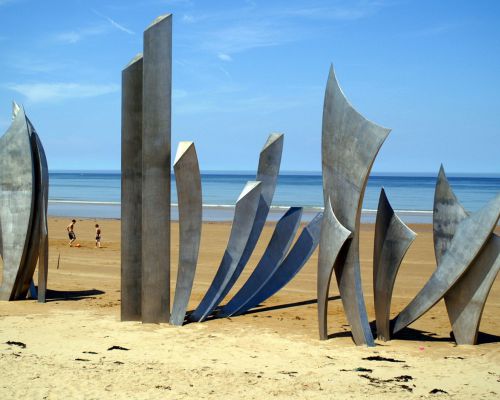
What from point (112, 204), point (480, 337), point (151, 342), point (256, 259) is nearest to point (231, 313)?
point (151, 342)

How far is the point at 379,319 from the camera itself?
33.6ft

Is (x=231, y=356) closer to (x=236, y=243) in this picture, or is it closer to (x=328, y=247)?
(x=328, y=247)

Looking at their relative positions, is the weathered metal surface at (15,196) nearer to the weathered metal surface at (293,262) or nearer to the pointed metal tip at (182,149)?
the pointed metal tip at (182,149)

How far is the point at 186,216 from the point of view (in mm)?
11031

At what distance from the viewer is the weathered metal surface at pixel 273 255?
12500 mm

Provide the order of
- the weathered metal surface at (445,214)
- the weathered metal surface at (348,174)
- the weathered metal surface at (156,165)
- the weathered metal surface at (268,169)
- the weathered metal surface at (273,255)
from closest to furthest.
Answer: the weathered metal surface at (348,174) → the weathered metal surface at (445,214) → the weathered metal surface at (156,165) → the weathered metal surface at (268,169) → the weathered metal surface at (273,255)

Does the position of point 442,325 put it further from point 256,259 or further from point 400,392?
point 256,259

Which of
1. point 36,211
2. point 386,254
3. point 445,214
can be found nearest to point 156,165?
point 36,211

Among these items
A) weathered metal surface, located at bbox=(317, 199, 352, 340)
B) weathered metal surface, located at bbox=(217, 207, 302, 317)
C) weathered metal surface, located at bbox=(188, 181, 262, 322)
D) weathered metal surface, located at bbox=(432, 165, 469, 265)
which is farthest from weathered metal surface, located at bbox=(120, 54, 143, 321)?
weathered metal surface, located at bbox=(432, 165, 469, 265)

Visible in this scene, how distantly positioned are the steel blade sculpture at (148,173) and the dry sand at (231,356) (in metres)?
0.50

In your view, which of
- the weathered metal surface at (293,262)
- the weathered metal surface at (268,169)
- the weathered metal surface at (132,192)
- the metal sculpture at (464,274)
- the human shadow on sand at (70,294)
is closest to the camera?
the metal sculpture at (464,274)

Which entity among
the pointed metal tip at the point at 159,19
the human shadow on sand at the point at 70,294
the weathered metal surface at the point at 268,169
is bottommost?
the human shadow on sand at the point at 70,294

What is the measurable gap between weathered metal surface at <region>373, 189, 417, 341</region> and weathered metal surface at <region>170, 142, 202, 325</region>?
288 centimetres

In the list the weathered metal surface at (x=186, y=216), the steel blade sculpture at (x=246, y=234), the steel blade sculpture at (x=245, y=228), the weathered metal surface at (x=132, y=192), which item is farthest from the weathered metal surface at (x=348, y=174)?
the weathered metal surface at (x=132, y=192)
